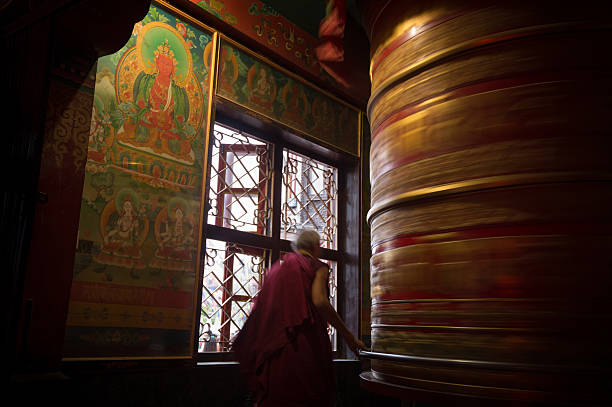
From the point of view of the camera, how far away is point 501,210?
45.5 inches

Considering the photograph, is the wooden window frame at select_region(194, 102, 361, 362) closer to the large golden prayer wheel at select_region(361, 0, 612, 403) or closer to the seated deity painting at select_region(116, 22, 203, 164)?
the seated deity painting at select_region(116, 22, 203, 164)

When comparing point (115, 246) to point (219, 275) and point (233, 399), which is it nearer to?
point (219, 275)

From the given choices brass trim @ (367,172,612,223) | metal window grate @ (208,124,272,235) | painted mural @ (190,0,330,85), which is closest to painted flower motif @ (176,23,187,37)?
painted mural @ (190,0,330,85)

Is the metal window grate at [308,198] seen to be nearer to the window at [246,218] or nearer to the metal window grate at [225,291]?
the window at [246,218]

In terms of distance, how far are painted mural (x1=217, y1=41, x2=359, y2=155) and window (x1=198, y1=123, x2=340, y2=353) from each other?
22 cm

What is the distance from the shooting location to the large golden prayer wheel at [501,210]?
3.49ft

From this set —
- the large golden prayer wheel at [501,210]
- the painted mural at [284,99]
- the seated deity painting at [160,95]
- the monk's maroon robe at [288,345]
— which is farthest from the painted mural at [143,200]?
the large golden prayer wheel at [501,210]

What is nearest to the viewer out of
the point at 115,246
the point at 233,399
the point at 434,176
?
the point at 434,176

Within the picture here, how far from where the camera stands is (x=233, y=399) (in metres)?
2.90

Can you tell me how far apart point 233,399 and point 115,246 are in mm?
1107

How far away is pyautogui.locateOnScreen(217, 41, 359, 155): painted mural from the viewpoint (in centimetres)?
327

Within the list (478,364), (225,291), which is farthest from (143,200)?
(478,364)

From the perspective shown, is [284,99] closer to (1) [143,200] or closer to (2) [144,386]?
(1) [143,200]

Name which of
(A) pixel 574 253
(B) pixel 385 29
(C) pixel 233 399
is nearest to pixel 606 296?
(A) pixel 574 253
